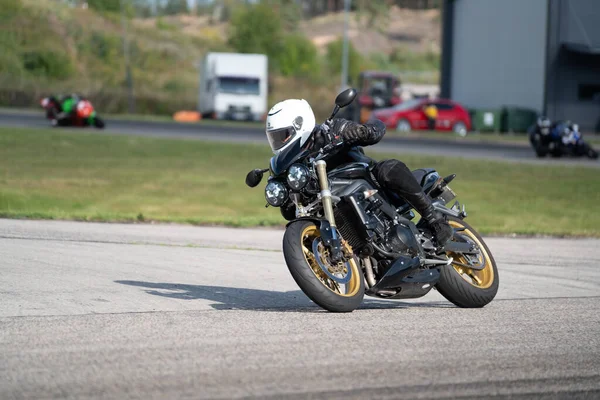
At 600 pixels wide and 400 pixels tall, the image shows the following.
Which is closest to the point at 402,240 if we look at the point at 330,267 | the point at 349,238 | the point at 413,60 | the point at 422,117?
the point at 349,238

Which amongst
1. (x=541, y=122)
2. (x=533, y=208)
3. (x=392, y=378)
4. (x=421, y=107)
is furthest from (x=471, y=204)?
(x=421, y=107)

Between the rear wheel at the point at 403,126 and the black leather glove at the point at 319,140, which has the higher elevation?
the black leather glove at the point at 319,140

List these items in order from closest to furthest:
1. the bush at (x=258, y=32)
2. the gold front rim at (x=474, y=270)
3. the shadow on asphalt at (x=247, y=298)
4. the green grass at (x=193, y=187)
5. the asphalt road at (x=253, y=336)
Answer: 1. the asphalt road at (x=253, y=336)
2. the shadow on asphalt at (x=247, y=298)
3. the gold front rim at (x=474, y=270)
4. the green grass at (x=193, y=187)
5. the bush at (x=258, y=32)

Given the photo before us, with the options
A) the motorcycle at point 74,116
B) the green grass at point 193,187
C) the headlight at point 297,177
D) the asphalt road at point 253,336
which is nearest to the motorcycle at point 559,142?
the green grass at point 193,187

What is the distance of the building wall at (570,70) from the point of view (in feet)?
166

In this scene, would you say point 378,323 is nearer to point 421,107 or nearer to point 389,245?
point 389,245

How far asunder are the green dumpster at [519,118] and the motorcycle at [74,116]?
68.6ft

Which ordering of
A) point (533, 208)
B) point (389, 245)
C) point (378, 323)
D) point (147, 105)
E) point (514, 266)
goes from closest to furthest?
point (378, 323) < point (389, 245) < point (514, 266) < point (533, 208) < point (147, 105)

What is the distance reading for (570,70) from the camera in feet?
168

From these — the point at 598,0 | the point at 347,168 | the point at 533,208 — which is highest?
the point at 598,0

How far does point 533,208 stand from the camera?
19.3m

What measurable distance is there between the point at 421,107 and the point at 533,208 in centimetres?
2722

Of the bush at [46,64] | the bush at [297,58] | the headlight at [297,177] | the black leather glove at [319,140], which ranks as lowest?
the headlight at [297,177]

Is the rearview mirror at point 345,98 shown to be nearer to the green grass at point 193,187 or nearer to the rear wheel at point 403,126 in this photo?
the green grass at point 193,187
